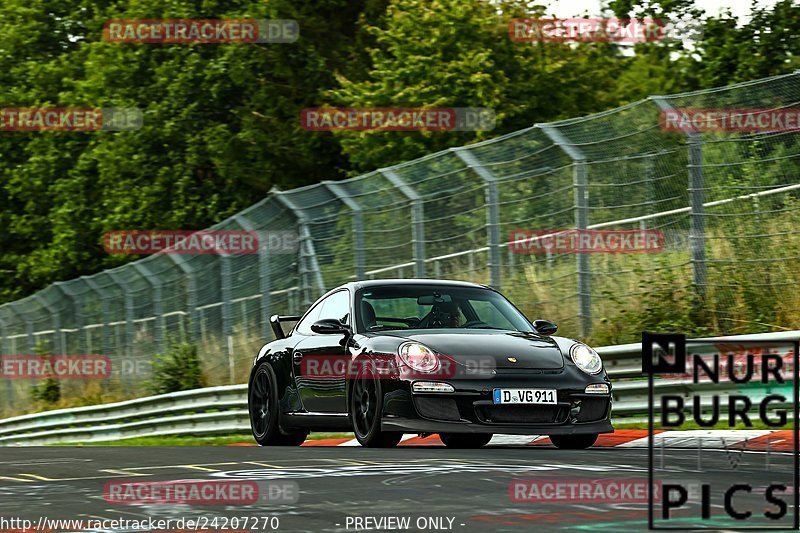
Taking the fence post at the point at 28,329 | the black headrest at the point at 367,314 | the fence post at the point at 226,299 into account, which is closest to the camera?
the black headrest at the point at 367,314

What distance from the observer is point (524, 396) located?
1019 cm

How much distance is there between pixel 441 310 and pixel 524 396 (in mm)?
1735

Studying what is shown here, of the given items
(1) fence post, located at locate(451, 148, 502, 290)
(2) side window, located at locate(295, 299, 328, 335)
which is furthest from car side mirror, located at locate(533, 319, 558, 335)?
(1) fence post, located at locate(451, 148, 502, 290)

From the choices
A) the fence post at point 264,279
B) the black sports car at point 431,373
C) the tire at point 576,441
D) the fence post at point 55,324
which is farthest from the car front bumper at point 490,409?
the fence post at point 55,324

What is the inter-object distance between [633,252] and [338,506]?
26.4 feet

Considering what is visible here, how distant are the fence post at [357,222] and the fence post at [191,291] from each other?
5.27 meters

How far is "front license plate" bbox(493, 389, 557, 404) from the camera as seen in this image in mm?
10148

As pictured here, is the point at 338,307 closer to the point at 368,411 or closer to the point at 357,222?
the point at 368,411

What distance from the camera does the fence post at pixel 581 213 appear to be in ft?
47.7

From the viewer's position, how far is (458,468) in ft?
28.6

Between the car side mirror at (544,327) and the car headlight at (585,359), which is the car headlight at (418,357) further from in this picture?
the car side mirror at (544,327)

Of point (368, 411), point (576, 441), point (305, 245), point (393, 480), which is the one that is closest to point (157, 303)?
point (305, 245)

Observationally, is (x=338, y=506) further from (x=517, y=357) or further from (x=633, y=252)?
(x=633, y=252)

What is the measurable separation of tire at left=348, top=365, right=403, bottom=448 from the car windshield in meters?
0.63
